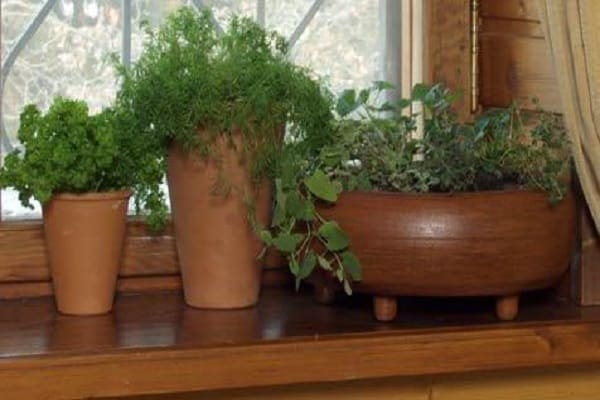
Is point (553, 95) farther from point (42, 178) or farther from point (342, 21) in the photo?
point (42, 178)

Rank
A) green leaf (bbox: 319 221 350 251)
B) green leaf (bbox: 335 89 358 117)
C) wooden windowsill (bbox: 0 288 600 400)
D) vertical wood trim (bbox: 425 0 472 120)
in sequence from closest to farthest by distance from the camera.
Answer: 1. wooden windowsill (bbox: 0 288 600 400)
2. green leaf (bbox: 319 221 350 251)
3. green leaf (bbox: 335 89 358 117)
4. vertical wood trim (bbox: 425 0 472 120)

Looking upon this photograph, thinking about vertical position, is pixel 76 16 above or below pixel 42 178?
above

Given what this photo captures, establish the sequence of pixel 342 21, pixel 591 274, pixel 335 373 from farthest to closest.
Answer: pixel 342 21 → pixel 591 274 → pixel 335 373

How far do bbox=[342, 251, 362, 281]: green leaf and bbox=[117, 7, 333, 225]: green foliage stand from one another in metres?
0.13

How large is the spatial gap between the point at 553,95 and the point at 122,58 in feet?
1.76

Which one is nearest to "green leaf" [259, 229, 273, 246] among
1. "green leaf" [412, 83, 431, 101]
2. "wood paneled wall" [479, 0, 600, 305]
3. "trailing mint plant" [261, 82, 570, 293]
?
"trailing mint plant" [261, 82, 570, 293]

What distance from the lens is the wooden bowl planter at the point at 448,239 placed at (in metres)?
1.78

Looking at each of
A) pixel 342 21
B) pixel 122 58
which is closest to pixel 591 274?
pixel 342 21

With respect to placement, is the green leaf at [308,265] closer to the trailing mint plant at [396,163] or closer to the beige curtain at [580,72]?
the trailing mint plant at [396,163]

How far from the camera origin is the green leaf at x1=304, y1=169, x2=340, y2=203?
70.4 inches

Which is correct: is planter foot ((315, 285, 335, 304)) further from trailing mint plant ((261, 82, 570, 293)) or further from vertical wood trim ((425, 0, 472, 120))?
vertical wood trim ((425, 0, 472, 120))

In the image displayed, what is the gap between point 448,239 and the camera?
5.85 ft

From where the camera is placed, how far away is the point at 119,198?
182 cm

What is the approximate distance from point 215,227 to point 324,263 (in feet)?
0.47
